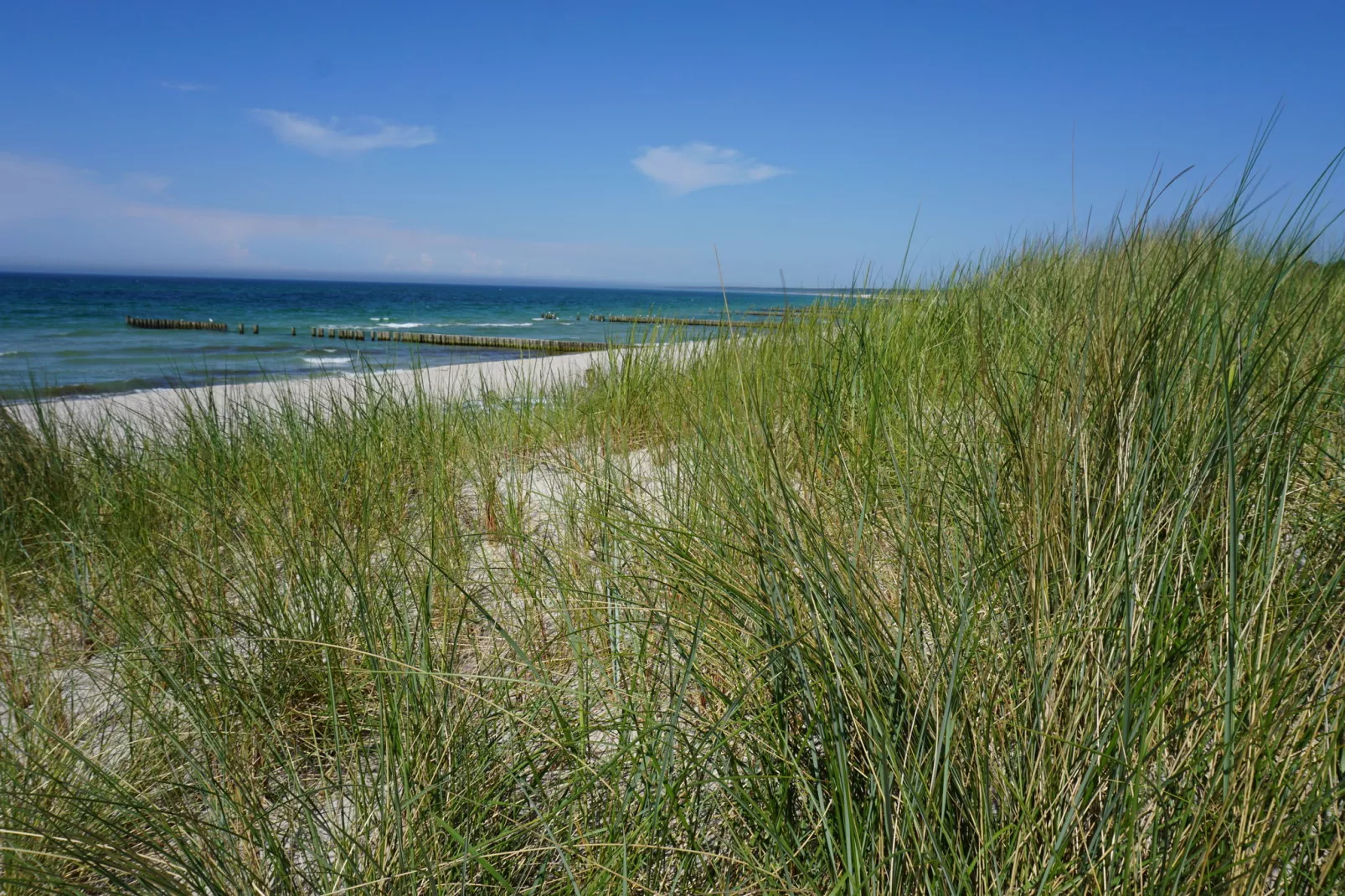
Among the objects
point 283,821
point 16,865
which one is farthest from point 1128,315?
point 16,865

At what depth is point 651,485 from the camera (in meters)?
2.47

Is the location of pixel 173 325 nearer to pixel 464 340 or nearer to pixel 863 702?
pixel 464 340

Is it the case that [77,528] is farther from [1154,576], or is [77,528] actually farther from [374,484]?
[1154,576]

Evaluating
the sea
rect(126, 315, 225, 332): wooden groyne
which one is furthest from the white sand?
rect(126, 315, 225, 332): wooden groyne

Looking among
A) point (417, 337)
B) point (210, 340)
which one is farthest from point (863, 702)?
point (210, 340)

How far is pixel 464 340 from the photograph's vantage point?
17.8 m

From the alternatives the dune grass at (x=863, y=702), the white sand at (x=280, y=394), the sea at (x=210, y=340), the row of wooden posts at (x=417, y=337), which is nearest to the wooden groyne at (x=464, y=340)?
Answer: the row of wooden posts at (x=417, y=337)

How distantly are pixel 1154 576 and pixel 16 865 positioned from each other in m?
1.54

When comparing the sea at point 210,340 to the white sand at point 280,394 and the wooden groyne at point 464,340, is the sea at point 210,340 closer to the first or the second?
the white sand at point 280,394

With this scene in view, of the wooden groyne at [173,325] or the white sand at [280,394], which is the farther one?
the wooden groyne at [173,325]

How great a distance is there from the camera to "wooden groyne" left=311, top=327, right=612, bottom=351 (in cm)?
1622

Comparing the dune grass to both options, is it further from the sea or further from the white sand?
the white sand

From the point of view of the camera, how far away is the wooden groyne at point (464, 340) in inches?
639

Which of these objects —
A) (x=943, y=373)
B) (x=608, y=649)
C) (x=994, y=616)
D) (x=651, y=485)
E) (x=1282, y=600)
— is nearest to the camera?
(x=1282, y=600)
